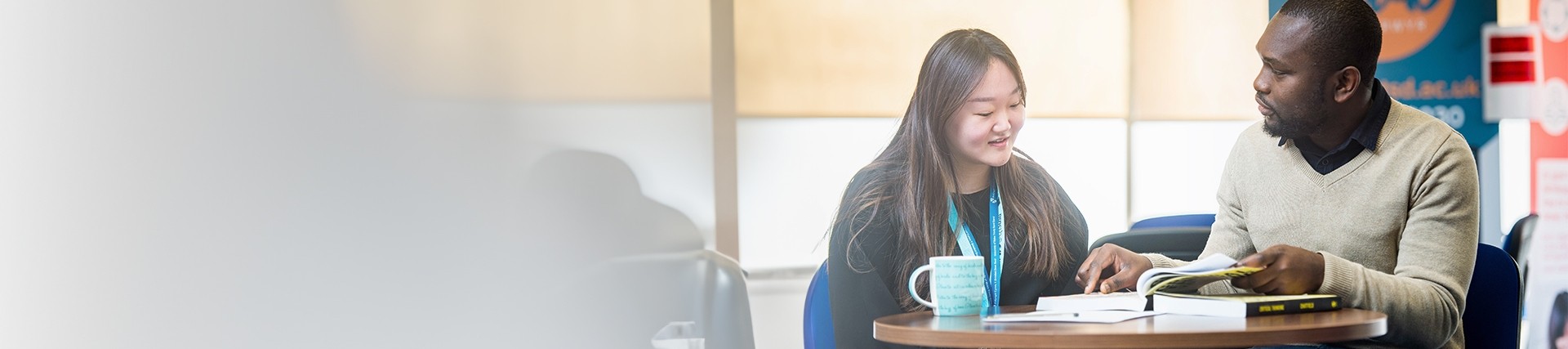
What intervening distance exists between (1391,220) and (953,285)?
0.92 m

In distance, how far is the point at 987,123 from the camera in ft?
7.93

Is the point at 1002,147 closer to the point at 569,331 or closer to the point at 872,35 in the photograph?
the point at 872,35

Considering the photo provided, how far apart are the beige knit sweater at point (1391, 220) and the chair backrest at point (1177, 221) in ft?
1.11

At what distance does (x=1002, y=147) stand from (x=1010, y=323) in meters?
0.63

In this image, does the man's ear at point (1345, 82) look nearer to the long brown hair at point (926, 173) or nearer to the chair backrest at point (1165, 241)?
the chair backrest at point (1165, 241)

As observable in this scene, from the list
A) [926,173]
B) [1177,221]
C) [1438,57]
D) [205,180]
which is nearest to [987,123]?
[926,173]

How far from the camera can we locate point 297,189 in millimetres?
1576

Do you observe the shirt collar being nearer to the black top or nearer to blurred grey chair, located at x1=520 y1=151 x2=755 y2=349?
the black top

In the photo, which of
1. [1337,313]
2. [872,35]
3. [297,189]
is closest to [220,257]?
[297,189]

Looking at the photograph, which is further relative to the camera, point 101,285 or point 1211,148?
point 1211,148

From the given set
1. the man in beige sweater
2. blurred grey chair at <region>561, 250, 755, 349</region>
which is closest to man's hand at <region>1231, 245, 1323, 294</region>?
the man in beige sweater

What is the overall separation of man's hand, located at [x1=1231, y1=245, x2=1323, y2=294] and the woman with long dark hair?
0.46m

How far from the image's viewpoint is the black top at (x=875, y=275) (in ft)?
7.64

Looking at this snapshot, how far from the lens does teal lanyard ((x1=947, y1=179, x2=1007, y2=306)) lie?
94.8 inches
